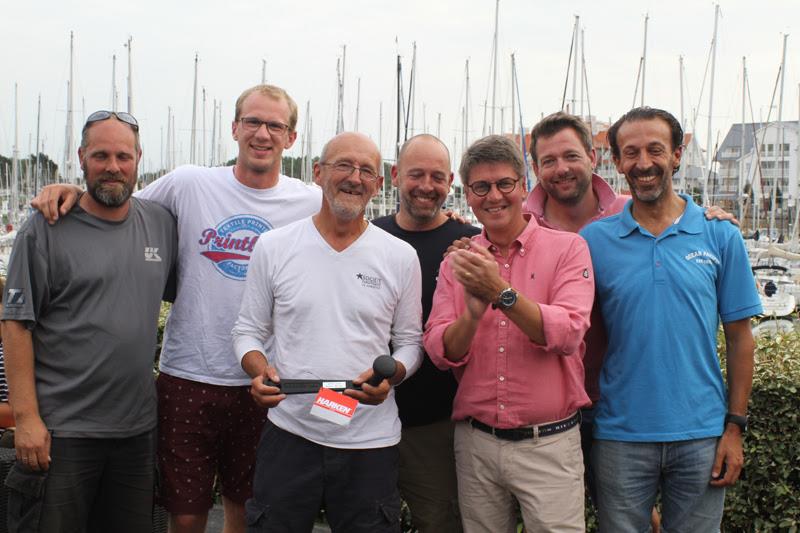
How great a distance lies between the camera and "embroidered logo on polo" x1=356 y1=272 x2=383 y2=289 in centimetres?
349

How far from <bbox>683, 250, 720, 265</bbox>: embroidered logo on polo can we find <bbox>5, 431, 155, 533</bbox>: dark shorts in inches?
122

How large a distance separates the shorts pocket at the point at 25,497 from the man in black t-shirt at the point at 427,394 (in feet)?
6.35

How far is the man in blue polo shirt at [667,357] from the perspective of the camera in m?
3.39

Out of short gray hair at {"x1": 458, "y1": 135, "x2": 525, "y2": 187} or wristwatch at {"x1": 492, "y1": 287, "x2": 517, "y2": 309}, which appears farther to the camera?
short gray hair at {"x1": 458, "y1": 135, "x2": 525, "y2": 187}

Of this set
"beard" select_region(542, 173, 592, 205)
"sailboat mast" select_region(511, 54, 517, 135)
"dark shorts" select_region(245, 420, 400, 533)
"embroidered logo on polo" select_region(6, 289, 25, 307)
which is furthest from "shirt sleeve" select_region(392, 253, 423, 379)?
"sailboat mast" select_region(511, 54, 517, 135)

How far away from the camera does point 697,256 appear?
3.45m

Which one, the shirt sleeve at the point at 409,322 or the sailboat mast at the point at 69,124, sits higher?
the sailboat mast at the point at 69,124

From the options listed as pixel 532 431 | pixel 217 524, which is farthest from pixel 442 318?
pixel 217 524

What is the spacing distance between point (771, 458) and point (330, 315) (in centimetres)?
301

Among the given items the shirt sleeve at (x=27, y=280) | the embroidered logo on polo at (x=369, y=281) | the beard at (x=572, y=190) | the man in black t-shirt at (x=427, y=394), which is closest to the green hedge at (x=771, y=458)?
the beard at (x=572, y=190)

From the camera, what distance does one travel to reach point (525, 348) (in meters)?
3.32

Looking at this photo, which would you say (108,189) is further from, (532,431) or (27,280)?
(532,431)

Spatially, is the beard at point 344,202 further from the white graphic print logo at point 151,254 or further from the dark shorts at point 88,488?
the dark shorts at point 88,488

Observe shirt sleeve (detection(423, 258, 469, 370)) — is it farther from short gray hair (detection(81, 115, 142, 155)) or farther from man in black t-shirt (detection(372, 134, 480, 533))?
short gray hair (detection(81, 115, 142, 155))
